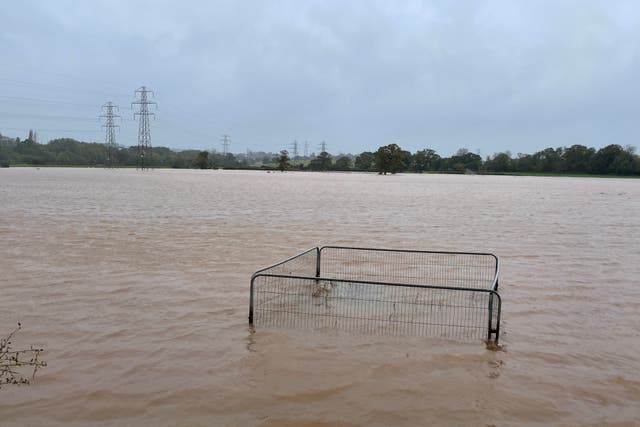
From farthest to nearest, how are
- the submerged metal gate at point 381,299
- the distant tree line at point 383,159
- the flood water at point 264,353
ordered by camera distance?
the distant tree line at point 383,159 < the submerged metal gate at point 381,299 < the flood water at point 264,353

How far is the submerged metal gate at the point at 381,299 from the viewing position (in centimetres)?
833

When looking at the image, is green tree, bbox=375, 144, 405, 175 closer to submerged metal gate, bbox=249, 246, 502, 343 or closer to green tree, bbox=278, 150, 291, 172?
green tree, bbox=278, 150, 291, 172

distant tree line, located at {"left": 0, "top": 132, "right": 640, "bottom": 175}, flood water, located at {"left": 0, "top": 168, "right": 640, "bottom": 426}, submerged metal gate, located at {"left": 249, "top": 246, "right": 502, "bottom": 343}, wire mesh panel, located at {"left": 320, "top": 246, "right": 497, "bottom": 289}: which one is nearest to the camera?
flood water, located at {"left": 0, "top": 168, "right": 640, "bottom": 426}

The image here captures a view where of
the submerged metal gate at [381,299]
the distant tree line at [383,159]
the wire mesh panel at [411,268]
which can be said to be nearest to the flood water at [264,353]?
the submerged metal gate at [381,299]

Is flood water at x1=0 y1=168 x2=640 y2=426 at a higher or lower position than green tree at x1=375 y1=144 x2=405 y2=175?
lower

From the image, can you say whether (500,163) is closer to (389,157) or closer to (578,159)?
(578,159)

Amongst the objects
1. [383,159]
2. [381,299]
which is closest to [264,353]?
[381,299]

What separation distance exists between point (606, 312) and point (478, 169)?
197406mm

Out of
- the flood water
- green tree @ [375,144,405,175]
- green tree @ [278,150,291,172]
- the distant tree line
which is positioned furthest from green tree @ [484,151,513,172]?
the flood water

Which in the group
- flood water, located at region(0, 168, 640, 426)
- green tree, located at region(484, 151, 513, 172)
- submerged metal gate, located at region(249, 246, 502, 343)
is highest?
green tree, located at region(484, 151, 513, 172)

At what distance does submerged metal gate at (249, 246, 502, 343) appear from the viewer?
8328mm

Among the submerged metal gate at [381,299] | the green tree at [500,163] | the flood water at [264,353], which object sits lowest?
the flood water at [264,353]

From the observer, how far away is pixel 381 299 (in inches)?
401

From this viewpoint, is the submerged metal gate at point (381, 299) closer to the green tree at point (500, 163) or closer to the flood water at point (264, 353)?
the flood water at point (264, 353)
